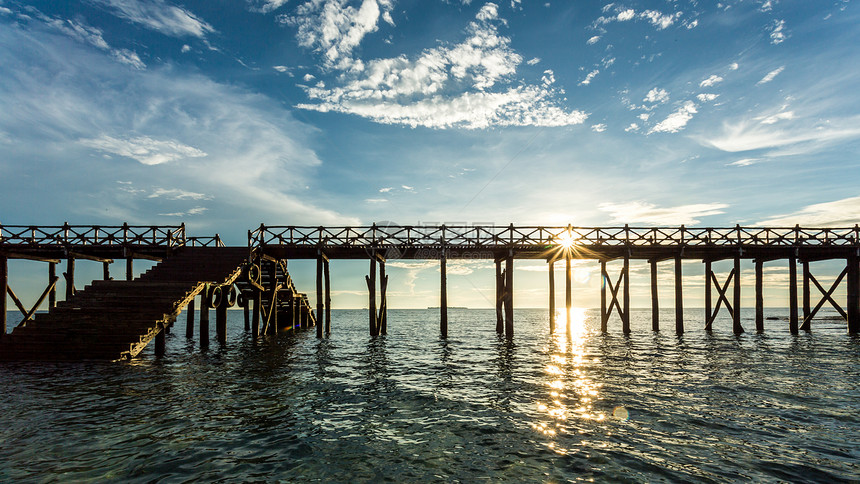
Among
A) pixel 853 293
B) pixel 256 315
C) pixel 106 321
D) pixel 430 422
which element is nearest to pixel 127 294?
pixel 106 321

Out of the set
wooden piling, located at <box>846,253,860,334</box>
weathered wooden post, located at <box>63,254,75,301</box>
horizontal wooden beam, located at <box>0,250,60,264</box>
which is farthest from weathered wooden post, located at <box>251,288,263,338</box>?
wooden piling, located at <box>846,253,860,334</box>

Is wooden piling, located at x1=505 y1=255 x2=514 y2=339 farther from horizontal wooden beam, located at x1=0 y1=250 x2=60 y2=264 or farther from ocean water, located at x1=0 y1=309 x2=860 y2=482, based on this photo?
horizontal wooden beam, located at x1=0 y1=250 x2=60 y2=264

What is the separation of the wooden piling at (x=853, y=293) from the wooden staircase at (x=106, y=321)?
38904mm

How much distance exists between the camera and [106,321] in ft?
59.7

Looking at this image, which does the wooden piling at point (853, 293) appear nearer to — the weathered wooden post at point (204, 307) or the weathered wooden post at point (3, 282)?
the weathered wooden post at point (204, 307)

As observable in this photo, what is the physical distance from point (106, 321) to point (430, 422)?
52.4 feet

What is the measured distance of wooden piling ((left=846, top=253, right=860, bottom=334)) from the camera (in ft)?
94.8

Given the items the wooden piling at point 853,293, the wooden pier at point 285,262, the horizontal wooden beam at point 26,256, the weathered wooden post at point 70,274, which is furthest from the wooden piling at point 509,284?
the horizontal wooden beam at point 26,256

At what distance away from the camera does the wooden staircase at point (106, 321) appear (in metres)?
17.0

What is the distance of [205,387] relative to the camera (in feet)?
43.1

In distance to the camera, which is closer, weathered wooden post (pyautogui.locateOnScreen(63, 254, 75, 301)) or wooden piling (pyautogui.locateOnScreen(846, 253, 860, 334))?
weathered wooden post (pyautogui.locateOnScreen(63, 254, 75, 301))

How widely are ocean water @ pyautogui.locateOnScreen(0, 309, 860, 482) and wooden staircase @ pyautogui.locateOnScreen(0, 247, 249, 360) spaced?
0.89m

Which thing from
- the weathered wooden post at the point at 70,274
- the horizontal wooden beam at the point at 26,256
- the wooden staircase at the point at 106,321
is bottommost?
the wooden staircase at the point at 106,321

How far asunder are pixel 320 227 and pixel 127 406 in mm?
16373
